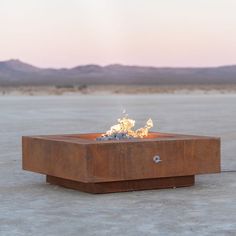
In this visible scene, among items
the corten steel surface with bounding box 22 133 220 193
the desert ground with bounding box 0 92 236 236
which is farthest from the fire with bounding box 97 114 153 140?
the desert ground with bounding box 0 92 236 236

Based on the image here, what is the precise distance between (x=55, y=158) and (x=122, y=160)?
3.71 ft

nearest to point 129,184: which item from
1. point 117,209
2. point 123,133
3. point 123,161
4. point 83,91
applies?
point 123,161

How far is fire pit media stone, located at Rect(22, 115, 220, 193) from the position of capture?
11547mm

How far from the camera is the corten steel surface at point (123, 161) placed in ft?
37.9

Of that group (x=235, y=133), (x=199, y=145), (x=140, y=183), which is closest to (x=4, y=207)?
(x=140, y=183)

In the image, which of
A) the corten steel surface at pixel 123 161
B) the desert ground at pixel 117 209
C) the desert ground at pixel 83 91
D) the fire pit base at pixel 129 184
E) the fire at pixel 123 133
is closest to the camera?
the desert ground at pixel 117 209

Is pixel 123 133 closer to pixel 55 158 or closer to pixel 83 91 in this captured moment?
pixel 55 158

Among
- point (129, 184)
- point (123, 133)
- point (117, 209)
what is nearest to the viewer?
point (117, 209)

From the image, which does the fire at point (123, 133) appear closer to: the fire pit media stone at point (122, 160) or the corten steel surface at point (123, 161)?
the fire pit media stone at point (122, 160)

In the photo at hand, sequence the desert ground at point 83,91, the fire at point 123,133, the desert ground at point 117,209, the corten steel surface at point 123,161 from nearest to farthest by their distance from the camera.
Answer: the desert ground at point 117,209
the corten steel surface at point 123,161
the fire at point 123,133
the desert ground at point 83,91

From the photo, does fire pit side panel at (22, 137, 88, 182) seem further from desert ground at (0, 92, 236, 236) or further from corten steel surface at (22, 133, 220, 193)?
desert ground at (0, 92, 236, 236)

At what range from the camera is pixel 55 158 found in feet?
40.1

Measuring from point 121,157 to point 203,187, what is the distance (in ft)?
5.73

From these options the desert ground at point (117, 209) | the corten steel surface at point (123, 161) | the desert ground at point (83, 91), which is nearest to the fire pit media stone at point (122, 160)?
the corten steel surface at point (123, 161)
